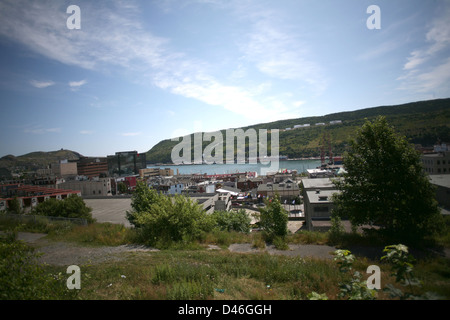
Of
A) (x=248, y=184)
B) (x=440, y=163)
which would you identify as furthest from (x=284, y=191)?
(x=440, y=163)

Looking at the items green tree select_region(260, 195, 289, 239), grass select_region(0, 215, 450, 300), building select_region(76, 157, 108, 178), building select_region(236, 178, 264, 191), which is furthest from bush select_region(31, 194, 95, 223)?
building select_region(76, 157, 108, 178)

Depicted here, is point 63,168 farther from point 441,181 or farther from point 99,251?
point 441,181

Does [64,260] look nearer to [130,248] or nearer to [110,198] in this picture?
[130,248]

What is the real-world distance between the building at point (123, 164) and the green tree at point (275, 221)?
105704mm

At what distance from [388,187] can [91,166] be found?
366ft

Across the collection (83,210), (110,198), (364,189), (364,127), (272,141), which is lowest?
(110,198)

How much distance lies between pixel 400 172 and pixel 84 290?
864 cm

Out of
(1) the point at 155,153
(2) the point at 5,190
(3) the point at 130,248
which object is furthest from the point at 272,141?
(3) the point at 130,248

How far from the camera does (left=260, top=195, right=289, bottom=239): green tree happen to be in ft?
27.1

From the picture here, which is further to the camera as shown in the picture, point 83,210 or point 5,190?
point 5,190

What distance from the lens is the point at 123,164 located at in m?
105

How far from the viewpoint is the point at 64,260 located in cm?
629

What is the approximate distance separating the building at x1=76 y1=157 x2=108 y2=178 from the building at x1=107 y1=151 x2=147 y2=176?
12.0 ft

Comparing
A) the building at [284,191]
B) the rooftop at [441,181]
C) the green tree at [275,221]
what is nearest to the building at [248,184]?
the building at [284,191]
